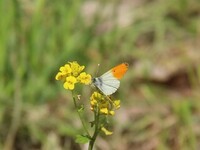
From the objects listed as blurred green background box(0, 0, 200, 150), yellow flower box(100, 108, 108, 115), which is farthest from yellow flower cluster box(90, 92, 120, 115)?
blurred green background box(0, 0, 200, 150)

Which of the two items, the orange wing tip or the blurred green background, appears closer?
the orange wing tip

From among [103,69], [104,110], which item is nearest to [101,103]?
[104,110]

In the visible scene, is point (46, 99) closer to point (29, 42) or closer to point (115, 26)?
point (29, 42)

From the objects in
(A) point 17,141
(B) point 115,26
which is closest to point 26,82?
(A) point 17,141

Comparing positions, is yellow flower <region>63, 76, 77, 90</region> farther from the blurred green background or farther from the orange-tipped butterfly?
the blurred green background

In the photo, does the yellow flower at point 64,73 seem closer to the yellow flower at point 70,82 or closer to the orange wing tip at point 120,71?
the yellow flower at point 70,82
